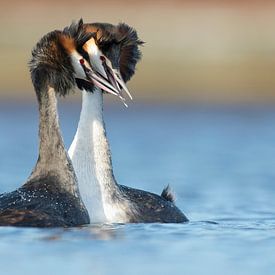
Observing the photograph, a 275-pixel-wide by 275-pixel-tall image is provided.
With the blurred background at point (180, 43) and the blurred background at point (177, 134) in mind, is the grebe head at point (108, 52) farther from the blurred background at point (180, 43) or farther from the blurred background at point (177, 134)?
the blurred background at point (180, 43)

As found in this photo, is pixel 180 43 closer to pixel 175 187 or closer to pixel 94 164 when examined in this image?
pixel 175 187

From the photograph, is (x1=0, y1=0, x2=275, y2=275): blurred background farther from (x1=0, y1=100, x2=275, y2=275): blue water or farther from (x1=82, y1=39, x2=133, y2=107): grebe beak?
(x1=82, y1=39, x2=133, y2=107): grebe beak

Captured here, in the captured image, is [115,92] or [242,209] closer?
[115,92]

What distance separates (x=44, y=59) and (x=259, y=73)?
23070 millimetres

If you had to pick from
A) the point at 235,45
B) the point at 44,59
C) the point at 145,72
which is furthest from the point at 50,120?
the point at 235,45

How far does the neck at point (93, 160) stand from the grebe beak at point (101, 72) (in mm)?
297

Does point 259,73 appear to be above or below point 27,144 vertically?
above

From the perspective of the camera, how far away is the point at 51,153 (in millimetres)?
13656

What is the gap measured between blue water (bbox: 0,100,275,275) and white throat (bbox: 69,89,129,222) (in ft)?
1.03

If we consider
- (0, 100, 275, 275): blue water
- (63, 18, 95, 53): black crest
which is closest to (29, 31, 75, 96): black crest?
(63, 18, 95, 53): black crest

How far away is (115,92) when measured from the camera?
13.9 metres

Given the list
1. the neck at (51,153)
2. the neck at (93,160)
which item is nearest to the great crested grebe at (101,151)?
the neck at (93,160)

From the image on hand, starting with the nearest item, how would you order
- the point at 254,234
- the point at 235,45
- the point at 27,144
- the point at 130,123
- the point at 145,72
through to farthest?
the point at 254,234 → the point at 27,144 → the point at 130,123 → the point at 145,72 → the point at 235,45

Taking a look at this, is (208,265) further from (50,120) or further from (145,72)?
(145,72)
